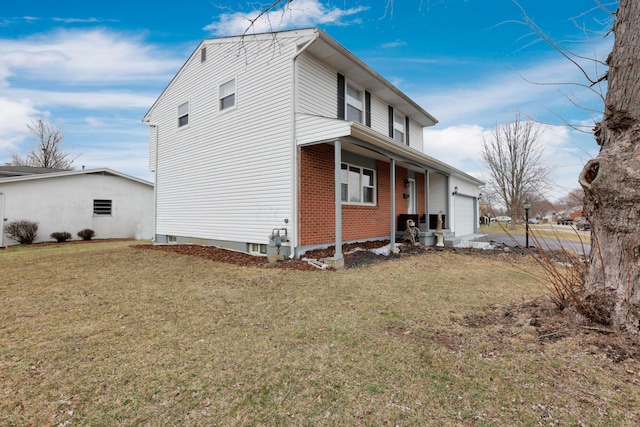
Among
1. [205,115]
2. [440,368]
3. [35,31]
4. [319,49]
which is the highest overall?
[35,31]

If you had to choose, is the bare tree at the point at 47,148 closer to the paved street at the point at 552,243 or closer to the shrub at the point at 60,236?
the shrub at the point at 60,236

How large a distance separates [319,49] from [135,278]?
7.28 metres

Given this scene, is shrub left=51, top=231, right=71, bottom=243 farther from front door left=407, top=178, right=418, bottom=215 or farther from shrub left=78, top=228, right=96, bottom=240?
front door left=407, top=178, right=418, bottom=215

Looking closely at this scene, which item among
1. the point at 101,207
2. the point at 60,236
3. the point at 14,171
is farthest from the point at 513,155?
the point at 14,171

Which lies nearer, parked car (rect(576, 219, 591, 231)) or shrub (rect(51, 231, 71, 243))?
parked car (rect(576, 219, 591, 231))

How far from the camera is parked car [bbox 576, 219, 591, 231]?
10.3ft

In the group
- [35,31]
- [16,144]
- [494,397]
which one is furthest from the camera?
[16,144]

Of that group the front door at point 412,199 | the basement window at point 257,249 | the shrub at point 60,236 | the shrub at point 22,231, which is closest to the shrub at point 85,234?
the shrub at point 60,236

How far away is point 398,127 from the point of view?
13.0m

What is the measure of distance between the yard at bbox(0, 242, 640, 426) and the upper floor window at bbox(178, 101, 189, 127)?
324 inches

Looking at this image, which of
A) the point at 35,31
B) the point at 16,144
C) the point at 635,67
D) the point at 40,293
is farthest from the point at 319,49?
the point at 16,144

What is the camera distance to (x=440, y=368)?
2.54 metres

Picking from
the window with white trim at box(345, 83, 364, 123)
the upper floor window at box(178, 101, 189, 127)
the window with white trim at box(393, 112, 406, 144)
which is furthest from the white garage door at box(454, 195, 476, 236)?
the upper floor window at box(178, 101, 189, 127)

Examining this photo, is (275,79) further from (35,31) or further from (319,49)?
(35,31)
